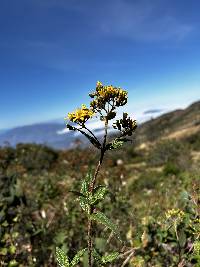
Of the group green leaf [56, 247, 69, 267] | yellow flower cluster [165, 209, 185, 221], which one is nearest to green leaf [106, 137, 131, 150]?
green leaf [56, 247, 69, 267]

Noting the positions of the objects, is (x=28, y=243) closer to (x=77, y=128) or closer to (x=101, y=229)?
(x=101, y=229)

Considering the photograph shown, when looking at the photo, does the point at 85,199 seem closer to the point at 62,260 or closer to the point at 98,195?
the point at 98,195

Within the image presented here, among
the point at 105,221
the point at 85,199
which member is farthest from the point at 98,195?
the point at 105,221

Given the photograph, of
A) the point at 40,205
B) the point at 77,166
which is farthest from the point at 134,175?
the point at 40,205

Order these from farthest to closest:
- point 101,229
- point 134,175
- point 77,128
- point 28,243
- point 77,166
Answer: point 134,175
point 77,166
point 101,229
point 28,243
point 77,128

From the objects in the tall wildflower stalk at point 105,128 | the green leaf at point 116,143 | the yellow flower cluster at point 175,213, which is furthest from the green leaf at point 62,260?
the yellow flower cluster at point 175,213

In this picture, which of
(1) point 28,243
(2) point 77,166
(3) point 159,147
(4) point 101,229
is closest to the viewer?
(1) point 28,243
